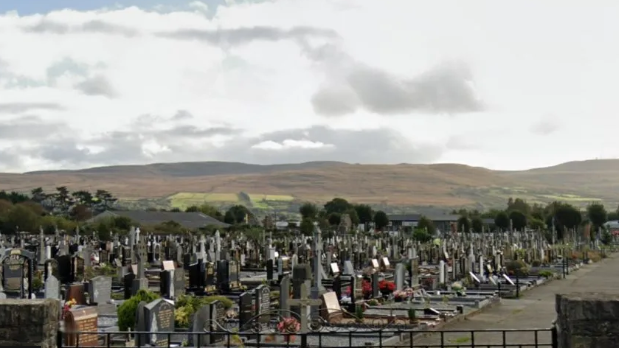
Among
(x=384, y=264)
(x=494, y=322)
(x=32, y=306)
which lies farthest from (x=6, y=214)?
(x=32, y=306)

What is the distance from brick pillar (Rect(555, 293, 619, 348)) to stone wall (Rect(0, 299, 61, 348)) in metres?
5.61

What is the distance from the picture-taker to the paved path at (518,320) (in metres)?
17.0

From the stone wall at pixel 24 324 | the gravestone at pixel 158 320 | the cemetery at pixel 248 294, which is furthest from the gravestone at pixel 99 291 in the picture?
the stone wall at pixel 24 324

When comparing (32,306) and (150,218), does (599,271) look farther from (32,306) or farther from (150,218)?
(150,218)

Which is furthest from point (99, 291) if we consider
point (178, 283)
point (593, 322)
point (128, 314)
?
point (593, 322)

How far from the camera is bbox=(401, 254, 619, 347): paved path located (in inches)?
670

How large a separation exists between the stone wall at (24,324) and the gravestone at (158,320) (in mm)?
6395

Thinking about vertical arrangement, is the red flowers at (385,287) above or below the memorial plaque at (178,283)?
below

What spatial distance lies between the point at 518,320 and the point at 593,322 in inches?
558

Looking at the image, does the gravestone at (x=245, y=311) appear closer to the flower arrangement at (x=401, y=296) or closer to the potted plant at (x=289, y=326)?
the potted plant at (x=289, y=326)

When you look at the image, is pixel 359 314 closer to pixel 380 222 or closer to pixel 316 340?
pixel 316 340

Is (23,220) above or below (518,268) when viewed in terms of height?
above

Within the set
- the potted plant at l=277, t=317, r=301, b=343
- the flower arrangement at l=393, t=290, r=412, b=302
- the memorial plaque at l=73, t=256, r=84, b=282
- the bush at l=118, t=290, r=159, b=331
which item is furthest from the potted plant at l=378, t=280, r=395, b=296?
the memorial plaque at l=73, t=256, r=84, b=282

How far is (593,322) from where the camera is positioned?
27.4 ft
